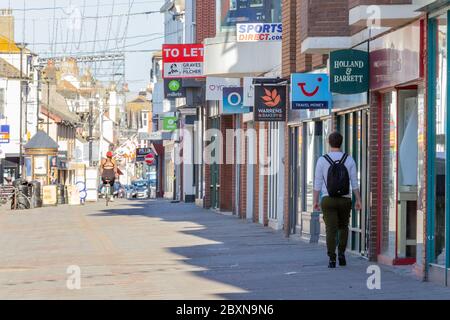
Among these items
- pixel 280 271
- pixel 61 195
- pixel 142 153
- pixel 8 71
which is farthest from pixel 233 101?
pixel 8 71

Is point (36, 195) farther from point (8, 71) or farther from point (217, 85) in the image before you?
point (8, 71)

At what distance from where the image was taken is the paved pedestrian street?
574 inches

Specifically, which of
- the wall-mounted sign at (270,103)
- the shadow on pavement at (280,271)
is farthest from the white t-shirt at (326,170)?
the wall-mounted sign at (270,103)

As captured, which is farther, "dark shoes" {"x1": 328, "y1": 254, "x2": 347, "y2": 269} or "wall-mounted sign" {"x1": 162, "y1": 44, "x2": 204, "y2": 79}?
"wall-mounted sign" {"x1": 162, "y1": 44, "x2": 204, "y2": 79}

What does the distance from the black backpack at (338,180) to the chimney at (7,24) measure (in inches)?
3191

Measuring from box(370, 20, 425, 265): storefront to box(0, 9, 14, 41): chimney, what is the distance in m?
79.6

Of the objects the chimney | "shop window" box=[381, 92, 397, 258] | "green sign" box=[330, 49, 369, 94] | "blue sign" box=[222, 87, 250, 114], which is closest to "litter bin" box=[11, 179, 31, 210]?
"blue sign" box=[222, 87, 250, 114]

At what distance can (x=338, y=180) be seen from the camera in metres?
17.6

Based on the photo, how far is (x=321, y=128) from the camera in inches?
956

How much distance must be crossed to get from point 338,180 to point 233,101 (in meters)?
16.9

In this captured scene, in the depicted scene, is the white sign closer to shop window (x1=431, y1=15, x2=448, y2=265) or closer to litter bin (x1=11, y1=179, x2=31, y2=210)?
litter bin (x1=11, y1=179, x2=31, y2=210)

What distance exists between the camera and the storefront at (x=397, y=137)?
1741 centimetres

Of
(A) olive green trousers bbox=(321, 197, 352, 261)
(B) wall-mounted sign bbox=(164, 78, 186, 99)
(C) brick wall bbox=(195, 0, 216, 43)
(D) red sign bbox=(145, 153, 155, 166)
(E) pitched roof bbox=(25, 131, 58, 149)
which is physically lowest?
(A) olive green trousers bbox=(321, 197, 352, 261)
